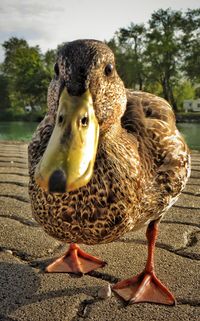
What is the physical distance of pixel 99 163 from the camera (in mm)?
1658

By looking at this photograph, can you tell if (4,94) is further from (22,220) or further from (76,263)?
(76,263)

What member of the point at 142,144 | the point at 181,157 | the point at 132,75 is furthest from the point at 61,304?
the point at 132,75

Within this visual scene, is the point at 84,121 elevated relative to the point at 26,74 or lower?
lower

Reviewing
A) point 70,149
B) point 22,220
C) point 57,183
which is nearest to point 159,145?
point 70,149

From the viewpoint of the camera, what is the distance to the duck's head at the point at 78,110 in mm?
1260

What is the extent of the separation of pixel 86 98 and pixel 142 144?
21.2 inches

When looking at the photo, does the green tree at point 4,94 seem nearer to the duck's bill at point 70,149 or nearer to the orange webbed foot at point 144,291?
the orange webbed foot at point 144,291

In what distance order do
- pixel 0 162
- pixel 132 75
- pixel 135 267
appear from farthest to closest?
pixel 132 75
pixel 0 162
pixel 135 267

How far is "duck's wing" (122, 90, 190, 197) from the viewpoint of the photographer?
192cm

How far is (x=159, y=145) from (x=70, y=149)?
76cm

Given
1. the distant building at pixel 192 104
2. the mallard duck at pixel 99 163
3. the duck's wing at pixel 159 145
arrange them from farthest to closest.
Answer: the distant building at pixel 192 104, the duck's wing at pixel 159 145, the mallard duck at pixel 99 163

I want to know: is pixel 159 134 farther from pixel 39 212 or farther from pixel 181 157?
pixel 39 212

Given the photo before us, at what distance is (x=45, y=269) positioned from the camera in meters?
2.04

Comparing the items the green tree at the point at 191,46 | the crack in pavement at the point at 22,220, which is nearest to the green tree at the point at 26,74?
the green tree at the point at 191,46
